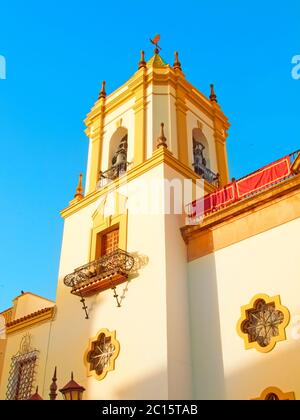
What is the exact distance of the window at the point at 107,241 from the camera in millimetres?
14619

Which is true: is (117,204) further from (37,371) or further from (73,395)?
(73,395)

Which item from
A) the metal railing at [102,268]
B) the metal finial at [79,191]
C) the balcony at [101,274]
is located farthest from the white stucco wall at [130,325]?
the metal finial at [79,191]

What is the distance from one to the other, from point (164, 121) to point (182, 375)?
28.0 ft

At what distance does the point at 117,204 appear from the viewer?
49.1 feet

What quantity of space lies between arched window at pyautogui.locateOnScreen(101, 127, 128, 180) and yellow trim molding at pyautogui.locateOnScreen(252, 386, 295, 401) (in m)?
8.47

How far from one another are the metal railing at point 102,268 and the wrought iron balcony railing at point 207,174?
4579mm

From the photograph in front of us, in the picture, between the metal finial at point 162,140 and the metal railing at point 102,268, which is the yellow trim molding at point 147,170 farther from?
the metal railing at point 102,268

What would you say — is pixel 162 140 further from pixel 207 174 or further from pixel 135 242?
pixel 135 242

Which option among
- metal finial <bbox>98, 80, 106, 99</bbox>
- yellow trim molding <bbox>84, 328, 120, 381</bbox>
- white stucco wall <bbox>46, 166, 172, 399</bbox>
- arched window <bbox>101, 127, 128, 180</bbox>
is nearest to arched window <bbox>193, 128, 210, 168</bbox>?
arched window <bbox>101, 127, 128, 180</bbox>

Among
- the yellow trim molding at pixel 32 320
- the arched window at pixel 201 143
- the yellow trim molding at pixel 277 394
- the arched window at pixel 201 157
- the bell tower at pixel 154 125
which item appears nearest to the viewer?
the yellow trim molding at pixel 277 394

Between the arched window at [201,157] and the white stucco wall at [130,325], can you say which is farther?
the arched window at [201,157]

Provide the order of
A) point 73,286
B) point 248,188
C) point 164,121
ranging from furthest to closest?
point 164,121 < point 73,286 < point 248,188
